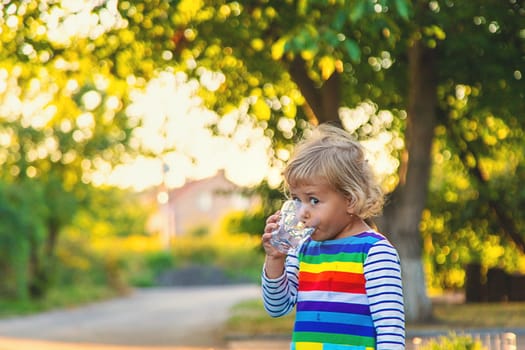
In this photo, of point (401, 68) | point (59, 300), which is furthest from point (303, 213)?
point (59, 300)

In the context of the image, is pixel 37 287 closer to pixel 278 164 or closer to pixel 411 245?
pixel 278 164

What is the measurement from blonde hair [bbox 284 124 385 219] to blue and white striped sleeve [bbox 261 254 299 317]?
12.2 inches

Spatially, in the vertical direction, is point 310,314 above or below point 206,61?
below

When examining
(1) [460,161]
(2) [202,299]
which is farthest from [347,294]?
(2) [202,299]

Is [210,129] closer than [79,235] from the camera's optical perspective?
Yes

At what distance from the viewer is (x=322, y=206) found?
354cm

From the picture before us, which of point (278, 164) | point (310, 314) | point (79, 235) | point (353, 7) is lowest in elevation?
point (310, 314)

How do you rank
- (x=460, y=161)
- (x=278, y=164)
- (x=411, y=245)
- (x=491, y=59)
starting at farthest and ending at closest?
(x=460, y=161) → (x=278, y=164) → (x=411, y=245) → (x=491, y=59)

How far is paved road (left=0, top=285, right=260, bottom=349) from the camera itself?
1884 cm

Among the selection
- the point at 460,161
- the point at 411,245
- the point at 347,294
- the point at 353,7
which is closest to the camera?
the point at 347,294

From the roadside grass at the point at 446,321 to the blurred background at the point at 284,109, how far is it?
0.81 m

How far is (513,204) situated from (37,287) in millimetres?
14047

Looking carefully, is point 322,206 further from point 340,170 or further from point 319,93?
point 319,93

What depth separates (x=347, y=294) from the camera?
353 centimetres
